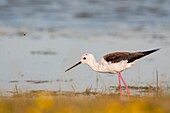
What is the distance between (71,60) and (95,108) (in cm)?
578

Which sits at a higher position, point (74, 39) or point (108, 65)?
point (74, 39)

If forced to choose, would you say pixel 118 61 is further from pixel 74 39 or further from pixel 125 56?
pixel 74 39

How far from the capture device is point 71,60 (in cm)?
1129

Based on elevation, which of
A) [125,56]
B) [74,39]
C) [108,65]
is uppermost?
[74,39]

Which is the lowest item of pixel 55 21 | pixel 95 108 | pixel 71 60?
pixel 95 108

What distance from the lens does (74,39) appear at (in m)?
14.0

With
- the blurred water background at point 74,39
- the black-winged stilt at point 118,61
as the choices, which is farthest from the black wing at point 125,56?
the blurred water background at point 74,39

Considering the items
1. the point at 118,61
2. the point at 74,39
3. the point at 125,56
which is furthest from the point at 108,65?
the point at 74,39

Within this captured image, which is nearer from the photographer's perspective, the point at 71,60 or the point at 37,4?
the point at 71,60

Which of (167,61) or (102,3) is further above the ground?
(102,3)

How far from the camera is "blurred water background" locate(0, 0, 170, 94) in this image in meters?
10.1

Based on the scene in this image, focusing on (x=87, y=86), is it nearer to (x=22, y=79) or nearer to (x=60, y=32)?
(x=22, y=79)

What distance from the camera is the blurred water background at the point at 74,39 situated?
10117 millimetres

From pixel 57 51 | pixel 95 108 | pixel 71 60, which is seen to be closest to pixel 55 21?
pixel 57 51
